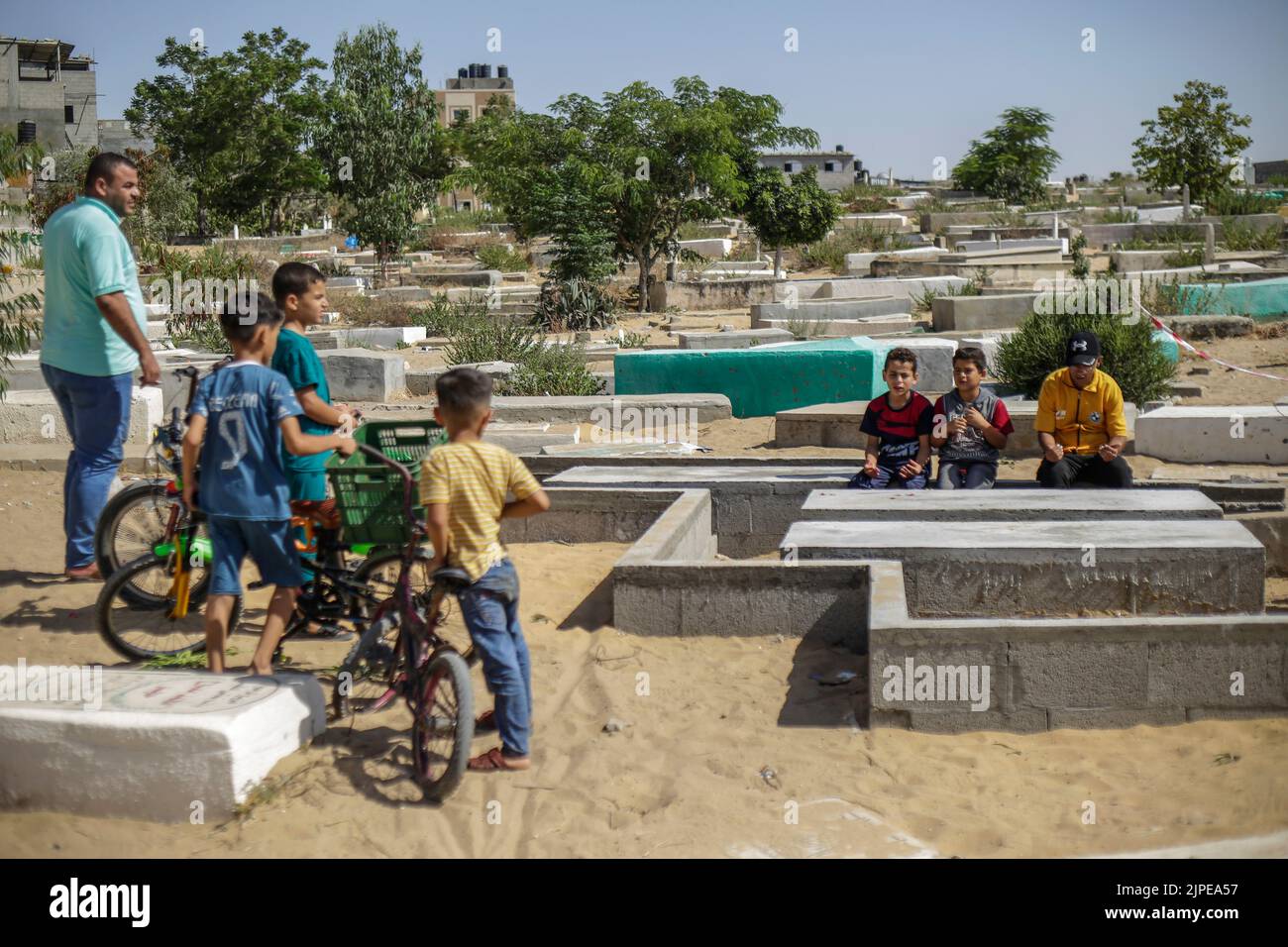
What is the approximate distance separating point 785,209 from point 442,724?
25.2 metres

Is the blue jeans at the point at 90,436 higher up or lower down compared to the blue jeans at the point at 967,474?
higher up

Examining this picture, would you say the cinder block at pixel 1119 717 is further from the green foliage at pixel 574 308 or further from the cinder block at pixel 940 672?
the green foliage at pixel 574 308

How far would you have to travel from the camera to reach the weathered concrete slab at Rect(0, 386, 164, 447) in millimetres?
9047

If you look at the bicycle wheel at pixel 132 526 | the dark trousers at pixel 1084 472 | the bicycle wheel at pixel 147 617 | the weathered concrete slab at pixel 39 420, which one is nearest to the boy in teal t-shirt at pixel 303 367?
the bicycle wheel at pixel 147 617

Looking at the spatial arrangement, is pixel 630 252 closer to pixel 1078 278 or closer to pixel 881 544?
pixel 1078 278

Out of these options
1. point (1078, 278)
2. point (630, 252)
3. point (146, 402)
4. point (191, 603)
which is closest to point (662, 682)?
point (191, 603)

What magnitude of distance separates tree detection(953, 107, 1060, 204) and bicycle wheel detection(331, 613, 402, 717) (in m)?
46.2

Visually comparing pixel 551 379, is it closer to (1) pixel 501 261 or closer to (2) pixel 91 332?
(2) pixel 91 332

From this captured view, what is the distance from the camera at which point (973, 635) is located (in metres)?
4.56

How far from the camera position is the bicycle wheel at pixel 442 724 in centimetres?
394

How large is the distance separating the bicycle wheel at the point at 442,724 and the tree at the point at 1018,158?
153 ft

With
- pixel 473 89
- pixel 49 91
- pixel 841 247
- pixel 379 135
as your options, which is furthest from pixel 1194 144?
pixel 473 89

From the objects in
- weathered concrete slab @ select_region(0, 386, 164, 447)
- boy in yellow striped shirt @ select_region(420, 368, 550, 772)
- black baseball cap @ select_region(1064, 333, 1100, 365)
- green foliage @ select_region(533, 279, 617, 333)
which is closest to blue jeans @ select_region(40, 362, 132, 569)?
boy in yellow striped shirt @ select_region(420, 368, 550, 772)

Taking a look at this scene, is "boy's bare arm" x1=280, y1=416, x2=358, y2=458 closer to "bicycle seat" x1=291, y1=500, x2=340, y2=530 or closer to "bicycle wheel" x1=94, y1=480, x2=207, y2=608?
"bicycle seat" x1=291, y1=500, x2=340, y2=530
